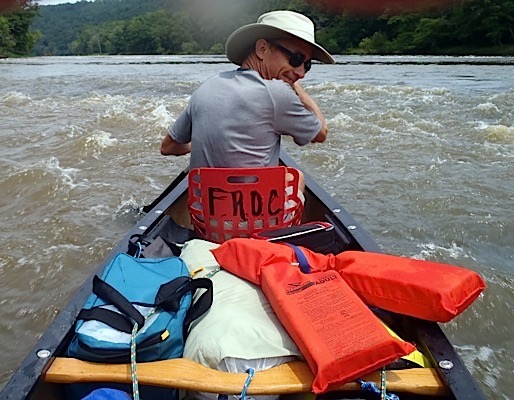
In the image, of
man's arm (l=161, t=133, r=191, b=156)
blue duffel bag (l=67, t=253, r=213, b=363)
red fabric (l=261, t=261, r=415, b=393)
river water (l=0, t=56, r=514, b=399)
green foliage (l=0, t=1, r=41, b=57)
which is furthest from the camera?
green foliage (l=0, t=1, r=41, b=57)

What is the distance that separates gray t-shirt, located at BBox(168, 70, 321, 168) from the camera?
7.93 ft

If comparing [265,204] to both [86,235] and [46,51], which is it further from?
[46,51]

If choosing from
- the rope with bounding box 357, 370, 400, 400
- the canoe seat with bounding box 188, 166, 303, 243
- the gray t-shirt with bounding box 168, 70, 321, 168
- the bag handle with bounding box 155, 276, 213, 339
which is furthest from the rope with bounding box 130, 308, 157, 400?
the gray t-shirt with bounding box 168, 70, 321, 168

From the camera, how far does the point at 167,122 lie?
31.1 ft

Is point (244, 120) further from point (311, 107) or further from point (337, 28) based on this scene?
point (337, 28)

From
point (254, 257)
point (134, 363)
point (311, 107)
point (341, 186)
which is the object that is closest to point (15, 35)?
point (341, 186)

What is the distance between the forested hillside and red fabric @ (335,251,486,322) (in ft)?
54.5

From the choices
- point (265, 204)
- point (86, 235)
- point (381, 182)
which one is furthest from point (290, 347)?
point (381, 182)

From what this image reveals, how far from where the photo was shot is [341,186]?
606 cm

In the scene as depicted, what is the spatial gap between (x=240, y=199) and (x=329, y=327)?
108 centimetres

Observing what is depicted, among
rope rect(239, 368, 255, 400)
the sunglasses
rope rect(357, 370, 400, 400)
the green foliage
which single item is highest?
the sunglasses

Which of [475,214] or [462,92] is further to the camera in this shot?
[462,92]

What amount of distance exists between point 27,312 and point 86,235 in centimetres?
122

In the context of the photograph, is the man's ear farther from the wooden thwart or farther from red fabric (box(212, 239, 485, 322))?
the wooden thwart
